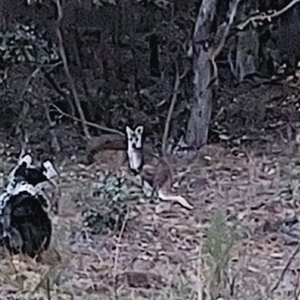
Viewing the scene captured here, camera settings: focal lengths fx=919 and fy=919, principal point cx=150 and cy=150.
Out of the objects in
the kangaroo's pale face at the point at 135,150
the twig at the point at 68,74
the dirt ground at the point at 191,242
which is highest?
the twig at the point at 68,74

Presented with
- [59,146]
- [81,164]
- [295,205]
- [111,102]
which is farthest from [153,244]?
[111,102]

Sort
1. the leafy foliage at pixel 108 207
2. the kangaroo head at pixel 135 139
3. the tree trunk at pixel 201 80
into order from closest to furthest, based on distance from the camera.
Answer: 1. the leafy foliage at pixel 108 207
2. the kangaroo head at pixel 135 139
3. the tree trunk at pixel 201 80

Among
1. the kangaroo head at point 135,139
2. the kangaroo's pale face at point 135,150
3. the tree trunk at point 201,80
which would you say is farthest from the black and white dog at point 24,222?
the tree trunk at point 201,80

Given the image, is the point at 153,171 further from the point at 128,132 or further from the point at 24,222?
the point at 24,222

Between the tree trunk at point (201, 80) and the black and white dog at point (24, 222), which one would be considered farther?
the tree trunk at point (201, 80)

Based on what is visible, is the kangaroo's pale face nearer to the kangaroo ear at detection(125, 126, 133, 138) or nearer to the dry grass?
the kangaroo ear at detection(125, 126, 133, 138)

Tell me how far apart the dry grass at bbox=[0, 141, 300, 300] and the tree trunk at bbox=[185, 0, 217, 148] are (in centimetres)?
70

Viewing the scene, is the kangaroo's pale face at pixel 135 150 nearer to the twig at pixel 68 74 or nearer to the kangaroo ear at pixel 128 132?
the kangaroo ear at pixel 128 132

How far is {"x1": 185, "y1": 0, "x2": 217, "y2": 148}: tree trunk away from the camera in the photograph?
316 inches

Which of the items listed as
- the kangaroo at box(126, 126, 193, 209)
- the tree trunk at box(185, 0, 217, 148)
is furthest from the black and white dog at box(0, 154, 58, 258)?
the tree trunk at box(185, 0, 217, 148)

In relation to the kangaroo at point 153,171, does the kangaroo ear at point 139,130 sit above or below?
above

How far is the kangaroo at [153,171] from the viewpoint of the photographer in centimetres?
677

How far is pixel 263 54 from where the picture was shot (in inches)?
389

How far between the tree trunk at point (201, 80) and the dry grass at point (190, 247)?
0.70 m
